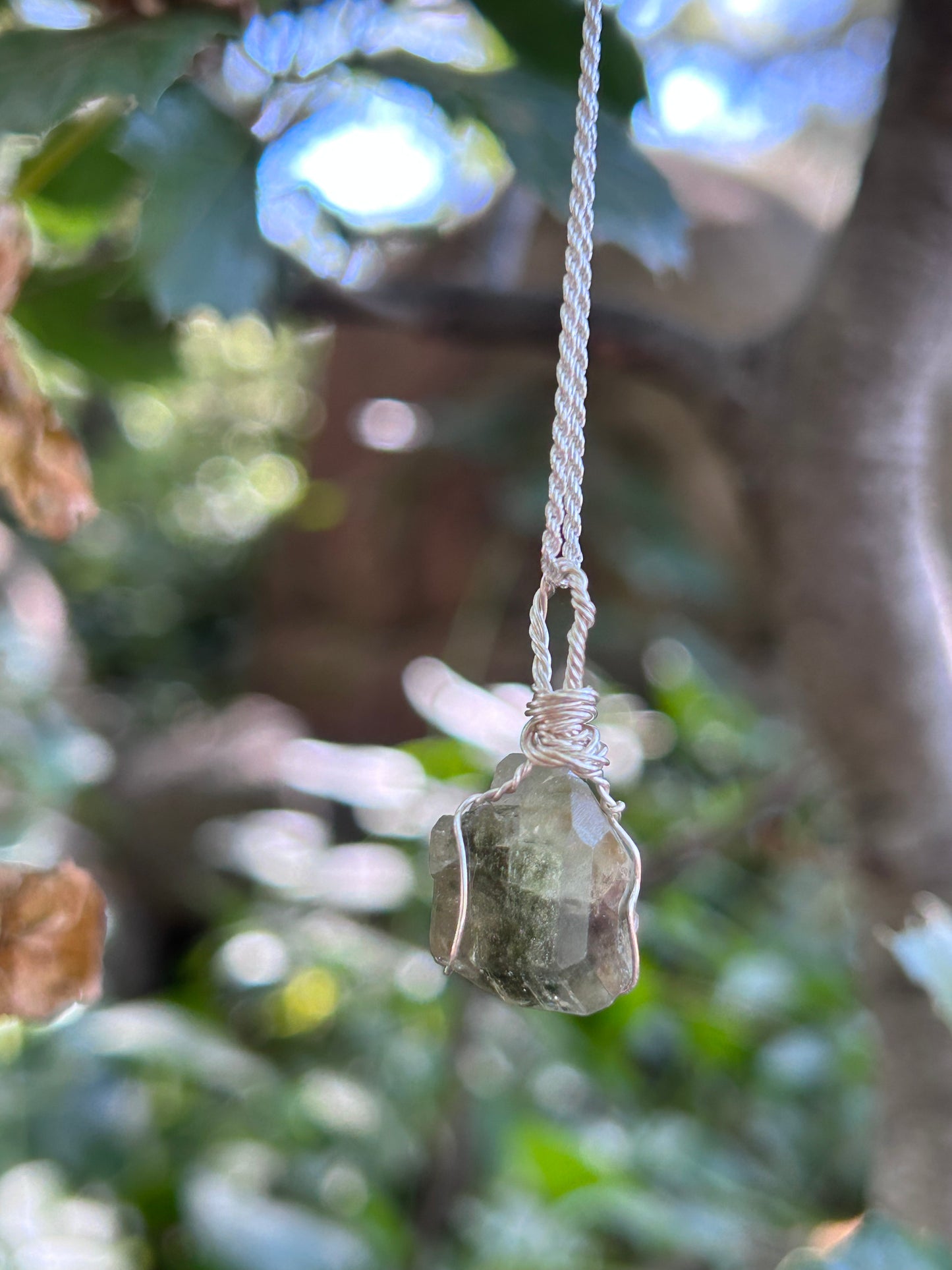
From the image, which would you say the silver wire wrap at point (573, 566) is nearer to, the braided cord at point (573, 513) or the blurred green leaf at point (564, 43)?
the braided cord at point (573, 513)

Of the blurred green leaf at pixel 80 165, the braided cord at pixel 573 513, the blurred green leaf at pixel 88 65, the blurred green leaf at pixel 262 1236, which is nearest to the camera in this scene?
the braided cord at pixel 573 513

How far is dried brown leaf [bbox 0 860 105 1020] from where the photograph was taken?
0.40m

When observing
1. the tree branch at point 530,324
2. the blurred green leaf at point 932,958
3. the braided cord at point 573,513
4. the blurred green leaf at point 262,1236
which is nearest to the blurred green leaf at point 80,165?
the tree branch at point 530,324

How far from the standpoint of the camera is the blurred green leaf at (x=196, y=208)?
19.0 inches

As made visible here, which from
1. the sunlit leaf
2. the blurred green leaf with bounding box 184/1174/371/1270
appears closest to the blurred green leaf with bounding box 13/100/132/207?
the sunlit leaf

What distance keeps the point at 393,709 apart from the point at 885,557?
88.0 inches

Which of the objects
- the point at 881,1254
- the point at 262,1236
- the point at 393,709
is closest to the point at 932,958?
the point at 881,1254

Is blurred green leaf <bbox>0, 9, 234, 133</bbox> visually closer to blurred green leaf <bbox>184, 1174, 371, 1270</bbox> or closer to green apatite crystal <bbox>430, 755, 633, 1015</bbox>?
green apatite crystal <bbox>430, 755, 633, 1015</bbox>

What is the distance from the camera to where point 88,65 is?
1.43 ft

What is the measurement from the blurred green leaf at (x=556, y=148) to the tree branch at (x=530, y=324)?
0.15 metres

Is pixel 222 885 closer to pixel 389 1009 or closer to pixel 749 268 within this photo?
pixel 389 1009

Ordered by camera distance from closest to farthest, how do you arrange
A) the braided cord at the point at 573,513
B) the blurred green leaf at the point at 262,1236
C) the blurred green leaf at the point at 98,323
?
the braided cord at the point at 573,513 → the blurred green leaf at the point at 98,323 → the blurred green leaf at the point at 262,1236

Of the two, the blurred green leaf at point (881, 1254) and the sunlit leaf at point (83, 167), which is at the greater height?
the sunlit leaf at point (83, 167)

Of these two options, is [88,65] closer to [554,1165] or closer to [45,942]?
[45,942]
